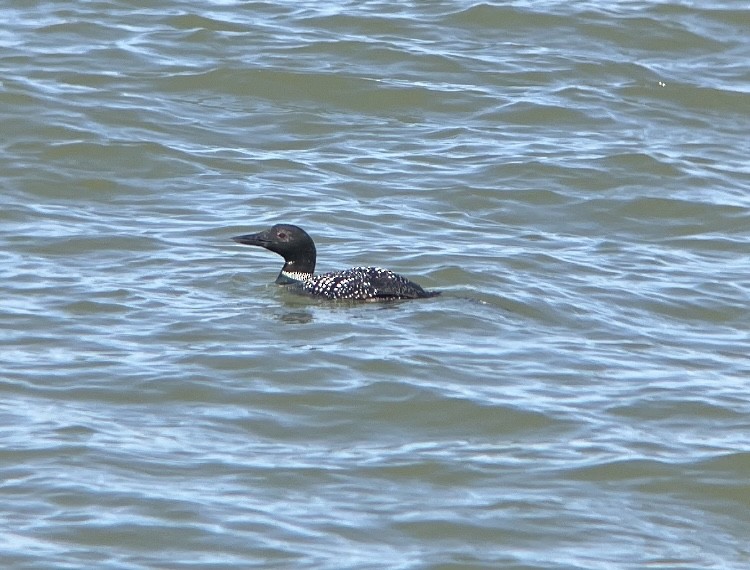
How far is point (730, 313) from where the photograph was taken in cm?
1101

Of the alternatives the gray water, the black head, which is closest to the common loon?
the black head

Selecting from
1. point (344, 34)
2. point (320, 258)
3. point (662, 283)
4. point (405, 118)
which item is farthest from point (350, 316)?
point (344, 34)

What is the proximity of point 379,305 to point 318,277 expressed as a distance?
647mm

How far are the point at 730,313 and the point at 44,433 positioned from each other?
494cm

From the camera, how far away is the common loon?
1075 centimetres

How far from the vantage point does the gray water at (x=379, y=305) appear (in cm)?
741

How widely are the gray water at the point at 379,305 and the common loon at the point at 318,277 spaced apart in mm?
162

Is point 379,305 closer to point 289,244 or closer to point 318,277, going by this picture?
point 318,277

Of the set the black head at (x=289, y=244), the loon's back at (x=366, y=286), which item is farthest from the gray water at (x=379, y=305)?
the black head at (x=289, y=244)

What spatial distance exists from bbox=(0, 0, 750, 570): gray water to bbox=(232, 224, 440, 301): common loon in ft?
0.53

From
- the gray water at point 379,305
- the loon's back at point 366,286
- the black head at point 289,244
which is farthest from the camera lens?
the black head at point 289,244

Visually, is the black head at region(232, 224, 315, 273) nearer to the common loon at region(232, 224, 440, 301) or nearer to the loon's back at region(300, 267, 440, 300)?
the common loon at region(232, 224, 440, 301)

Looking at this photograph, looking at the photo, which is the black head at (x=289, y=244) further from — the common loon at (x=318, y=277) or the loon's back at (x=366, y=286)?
the loon's back at (x=366, y=286)

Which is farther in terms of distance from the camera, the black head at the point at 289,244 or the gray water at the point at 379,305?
the black head at the point at 289,244
